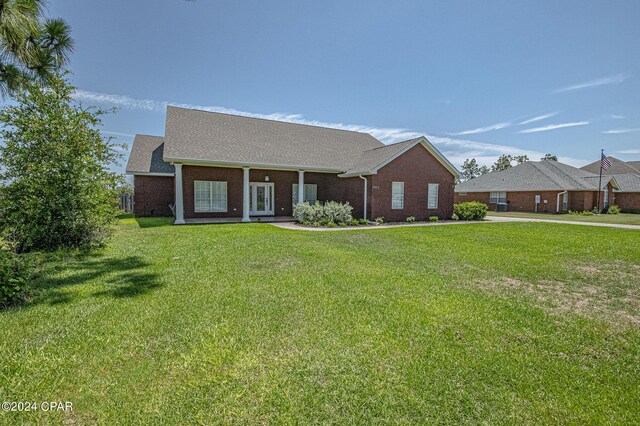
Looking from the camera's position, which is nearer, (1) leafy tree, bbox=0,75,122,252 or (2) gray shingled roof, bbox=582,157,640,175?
(1) leafy tree, bbox=0,75,122,252

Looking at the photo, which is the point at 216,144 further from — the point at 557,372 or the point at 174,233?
the point at 557,372

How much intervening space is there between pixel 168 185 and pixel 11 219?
Result: 1300 cm

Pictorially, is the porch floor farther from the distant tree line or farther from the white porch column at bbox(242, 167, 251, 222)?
the distant tree line

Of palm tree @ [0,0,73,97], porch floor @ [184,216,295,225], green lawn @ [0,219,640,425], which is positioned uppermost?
palm tree @ [0,0,73,97]

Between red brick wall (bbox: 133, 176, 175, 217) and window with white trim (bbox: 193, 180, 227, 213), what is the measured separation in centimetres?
424

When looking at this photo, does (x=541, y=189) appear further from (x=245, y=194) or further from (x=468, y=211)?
(x=245, y=194)

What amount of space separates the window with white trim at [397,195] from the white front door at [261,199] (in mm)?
7367

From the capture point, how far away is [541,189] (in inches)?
1127

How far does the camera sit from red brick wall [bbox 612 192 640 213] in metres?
30.0

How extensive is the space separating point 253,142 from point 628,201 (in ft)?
122

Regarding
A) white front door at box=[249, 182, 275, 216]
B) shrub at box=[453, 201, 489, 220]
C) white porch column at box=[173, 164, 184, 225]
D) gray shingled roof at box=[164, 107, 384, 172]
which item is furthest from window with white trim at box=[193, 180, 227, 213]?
shrub at box=[453, 201, 489, 220]

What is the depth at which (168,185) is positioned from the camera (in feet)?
66.9

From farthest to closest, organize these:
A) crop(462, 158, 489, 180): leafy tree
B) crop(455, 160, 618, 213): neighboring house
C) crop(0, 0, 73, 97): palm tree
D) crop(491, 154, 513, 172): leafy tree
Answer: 1. crop(462, 158, 489, 180): leafy tree
2. crop(491, 154, 513, 172): leafy tree
3. crop(455, 160, 618, 213): neighboring house
4. crop(0, 0, 73, 97): palm tree

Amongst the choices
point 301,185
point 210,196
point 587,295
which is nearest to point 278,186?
point 301,185
